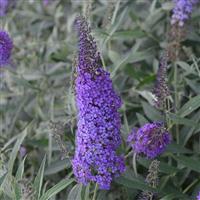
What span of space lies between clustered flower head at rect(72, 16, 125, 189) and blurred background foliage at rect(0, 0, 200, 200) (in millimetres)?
261

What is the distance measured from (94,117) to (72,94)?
105 centimetres

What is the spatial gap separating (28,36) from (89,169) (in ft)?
12.2

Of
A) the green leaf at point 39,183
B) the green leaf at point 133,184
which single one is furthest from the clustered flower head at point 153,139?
the green leaf at point 39,183

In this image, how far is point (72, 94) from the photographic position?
355cm

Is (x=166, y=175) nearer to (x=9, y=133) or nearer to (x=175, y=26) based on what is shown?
(x=175, y=26)

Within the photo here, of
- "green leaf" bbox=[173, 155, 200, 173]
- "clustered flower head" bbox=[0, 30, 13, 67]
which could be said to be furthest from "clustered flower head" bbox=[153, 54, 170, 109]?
"clustered flower head" bbox=[0, 30, 13, 67]

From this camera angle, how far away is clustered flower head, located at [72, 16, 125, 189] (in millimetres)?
2520

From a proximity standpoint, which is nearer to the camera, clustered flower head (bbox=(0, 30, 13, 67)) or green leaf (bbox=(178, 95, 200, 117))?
green leaf (bbox=(178, 95, 200, 117))

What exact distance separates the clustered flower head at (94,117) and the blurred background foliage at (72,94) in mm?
261

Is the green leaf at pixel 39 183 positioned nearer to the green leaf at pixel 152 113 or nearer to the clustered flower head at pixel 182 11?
the green leaf at pixel 152 113

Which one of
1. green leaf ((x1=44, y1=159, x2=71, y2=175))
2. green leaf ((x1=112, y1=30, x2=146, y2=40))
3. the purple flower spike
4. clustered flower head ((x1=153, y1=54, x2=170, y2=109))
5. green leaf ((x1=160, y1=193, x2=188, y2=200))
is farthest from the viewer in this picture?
the purple flower spike

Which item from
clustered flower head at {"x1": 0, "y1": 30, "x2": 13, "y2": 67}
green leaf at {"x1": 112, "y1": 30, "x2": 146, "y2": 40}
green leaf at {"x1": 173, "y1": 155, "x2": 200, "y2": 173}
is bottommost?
green leaf at {"x1": 173, "y1": 155, "x2": 200, "y2": 173}

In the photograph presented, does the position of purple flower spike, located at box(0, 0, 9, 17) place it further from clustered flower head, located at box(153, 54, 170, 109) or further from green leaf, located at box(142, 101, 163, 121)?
clustered flower head, located at box(153, 54, 170, 109)

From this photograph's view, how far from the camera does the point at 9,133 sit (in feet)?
15.0
